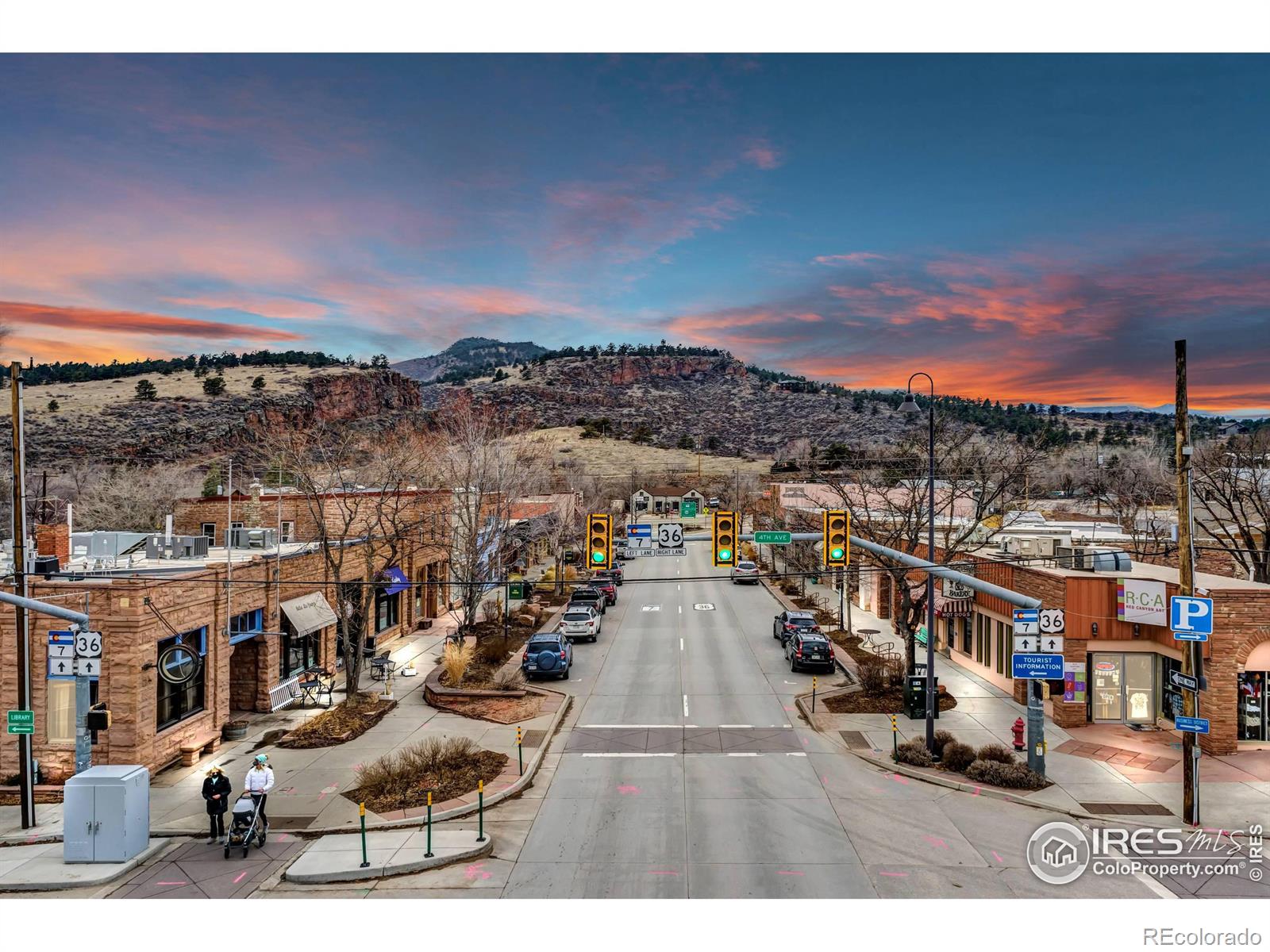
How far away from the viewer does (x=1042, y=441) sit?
28.4 metres

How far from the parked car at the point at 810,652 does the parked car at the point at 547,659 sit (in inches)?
355

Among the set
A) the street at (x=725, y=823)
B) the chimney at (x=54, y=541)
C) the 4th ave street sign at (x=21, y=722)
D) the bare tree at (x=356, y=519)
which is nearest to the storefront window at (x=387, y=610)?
the bare tree at (x=356, y=519)

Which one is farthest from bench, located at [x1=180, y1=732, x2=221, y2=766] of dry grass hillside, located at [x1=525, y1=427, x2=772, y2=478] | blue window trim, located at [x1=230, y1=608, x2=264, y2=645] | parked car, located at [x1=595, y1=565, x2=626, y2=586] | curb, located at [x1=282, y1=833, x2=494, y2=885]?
dry grass hillside, located at [x1=525, y1=427, x2=772, y2=478]

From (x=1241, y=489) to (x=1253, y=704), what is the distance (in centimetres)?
2003

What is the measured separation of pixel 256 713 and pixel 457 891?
47.7ft

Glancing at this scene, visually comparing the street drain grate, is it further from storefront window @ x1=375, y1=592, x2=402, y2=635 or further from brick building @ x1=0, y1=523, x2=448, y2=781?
storefront window @ x1=375, y1=592, x2=402, y2=635

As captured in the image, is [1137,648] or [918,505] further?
[918,505]

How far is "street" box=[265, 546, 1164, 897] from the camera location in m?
11.9

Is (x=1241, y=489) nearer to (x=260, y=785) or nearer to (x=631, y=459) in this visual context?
(x=260, y=785)

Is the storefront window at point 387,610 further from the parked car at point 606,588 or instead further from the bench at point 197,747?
the parked car at point 606,588

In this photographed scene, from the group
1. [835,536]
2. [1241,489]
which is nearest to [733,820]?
[835,536]

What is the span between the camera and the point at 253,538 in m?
26.3

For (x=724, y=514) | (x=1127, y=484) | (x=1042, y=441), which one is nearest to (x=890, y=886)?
(x=724, y=514)

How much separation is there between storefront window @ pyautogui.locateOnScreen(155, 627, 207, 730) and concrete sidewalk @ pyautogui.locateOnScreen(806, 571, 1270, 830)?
18.0 m
